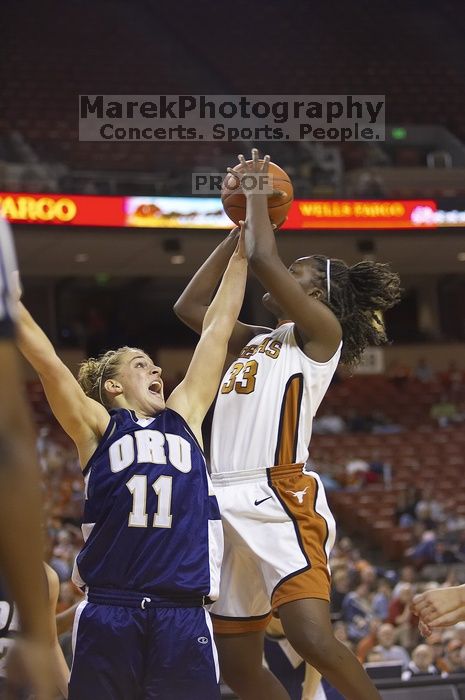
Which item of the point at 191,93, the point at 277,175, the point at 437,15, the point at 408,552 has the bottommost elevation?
the point at 408,552

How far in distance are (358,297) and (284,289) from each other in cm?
50

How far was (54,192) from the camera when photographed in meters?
14.2

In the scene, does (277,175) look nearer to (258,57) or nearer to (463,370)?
(463,370)

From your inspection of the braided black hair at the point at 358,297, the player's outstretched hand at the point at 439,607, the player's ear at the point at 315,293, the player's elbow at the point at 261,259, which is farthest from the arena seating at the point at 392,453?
the player's outstretched hand at the point at 439,607

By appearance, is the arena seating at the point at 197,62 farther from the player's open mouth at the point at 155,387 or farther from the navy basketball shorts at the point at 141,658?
the navy basketball shorts at the point at 141,658

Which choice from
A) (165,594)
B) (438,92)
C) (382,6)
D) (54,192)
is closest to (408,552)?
(54,192)

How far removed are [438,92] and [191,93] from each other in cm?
471

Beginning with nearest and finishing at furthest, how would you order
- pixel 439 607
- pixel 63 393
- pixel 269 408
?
pixel 439 607 < pixel 63 393 < pixel 269 408

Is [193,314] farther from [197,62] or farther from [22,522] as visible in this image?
[197,62]

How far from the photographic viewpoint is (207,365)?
3.53 m

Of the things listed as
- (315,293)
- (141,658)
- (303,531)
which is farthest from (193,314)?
(141,658)

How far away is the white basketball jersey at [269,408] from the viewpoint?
3.77m

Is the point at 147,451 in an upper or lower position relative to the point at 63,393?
lower

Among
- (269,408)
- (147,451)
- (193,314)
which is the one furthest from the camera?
(193,314)
